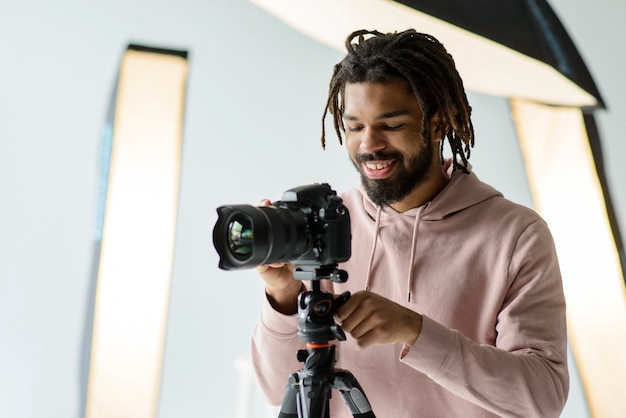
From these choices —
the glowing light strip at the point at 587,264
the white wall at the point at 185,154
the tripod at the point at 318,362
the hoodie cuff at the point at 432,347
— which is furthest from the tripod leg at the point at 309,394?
the glowing light strip at the point at 587,264

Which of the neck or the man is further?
the neck

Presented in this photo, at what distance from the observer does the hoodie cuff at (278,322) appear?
0.82 m

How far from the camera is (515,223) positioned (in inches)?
31.5

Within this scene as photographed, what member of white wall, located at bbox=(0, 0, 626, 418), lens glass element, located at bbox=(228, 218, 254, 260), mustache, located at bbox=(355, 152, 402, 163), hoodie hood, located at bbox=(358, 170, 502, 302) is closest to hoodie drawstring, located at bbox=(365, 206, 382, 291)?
hoodie hood, located at bbox=(358, 170, 502, 302)

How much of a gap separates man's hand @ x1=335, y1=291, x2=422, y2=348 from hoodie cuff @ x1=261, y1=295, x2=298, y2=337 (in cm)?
13

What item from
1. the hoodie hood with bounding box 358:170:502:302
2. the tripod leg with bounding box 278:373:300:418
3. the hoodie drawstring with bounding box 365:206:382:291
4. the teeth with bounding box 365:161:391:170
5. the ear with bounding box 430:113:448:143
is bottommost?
the tripod leg with bounding box 278:373:300:418

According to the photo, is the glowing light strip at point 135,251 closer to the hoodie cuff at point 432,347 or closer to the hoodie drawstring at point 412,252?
the hoodie drawstring at point 412,252

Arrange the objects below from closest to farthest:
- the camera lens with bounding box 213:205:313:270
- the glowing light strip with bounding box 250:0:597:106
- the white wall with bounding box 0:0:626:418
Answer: the camera lens with bounding box 213:205:313:270 < the white wall with bounding box 0:0:626:418 < the glowing light strip with bounding box 250:0:597:106

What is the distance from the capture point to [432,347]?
2.26 ft

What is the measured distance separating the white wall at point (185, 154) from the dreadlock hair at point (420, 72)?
0.65m

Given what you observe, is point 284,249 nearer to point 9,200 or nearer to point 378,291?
point 378,291

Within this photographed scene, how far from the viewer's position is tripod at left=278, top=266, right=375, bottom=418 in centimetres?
70

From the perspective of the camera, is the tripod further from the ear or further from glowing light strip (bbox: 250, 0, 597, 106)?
glowing light strip (bbox: 250, 0, 597, 106)

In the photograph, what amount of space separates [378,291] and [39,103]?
0.96m
